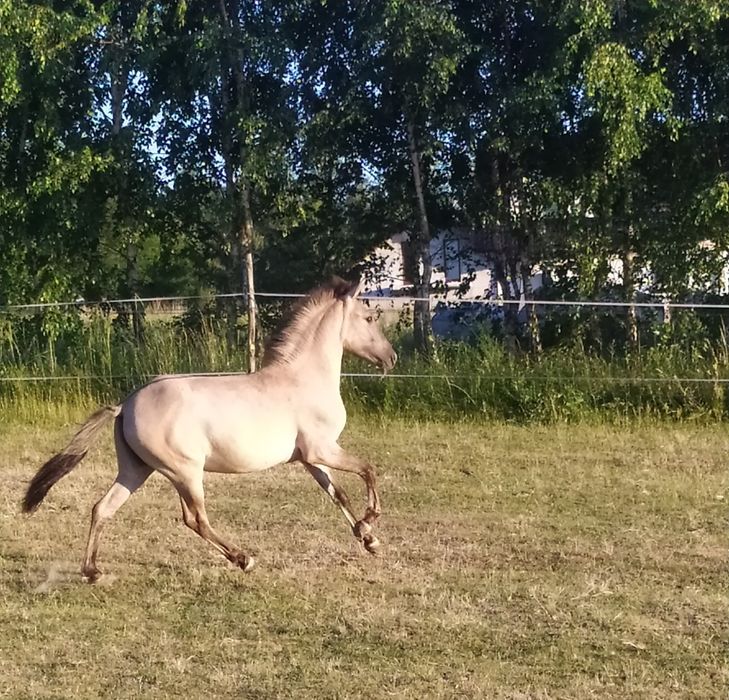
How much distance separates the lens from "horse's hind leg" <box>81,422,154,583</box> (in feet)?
18.0

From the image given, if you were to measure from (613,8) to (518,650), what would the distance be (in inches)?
345

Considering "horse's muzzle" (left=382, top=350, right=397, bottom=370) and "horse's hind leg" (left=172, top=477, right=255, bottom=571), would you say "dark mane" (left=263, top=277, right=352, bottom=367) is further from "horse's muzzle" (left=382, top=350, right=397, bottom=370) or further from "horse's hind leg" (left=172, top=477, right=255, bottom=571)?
"horse's hind leg" (left=172, top=477, right=255, bottom=571)

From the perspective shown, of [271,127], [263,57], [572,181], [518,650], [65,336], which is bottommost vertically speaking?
[518,650]

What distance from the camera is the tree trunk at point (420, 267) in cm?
1240

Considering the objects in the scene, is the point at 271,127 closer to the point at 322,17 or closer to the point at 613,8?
the point at 322,17

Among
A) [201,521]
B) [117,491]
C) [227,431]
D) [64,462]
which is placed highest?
[227,431]

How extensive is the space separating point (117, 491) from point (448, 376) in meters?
5.98

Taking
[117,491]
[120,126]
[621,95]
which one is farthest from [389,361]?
[120,126]

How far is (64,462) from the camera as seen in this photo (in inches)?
221

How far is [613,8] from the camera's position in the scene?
36.4 ft

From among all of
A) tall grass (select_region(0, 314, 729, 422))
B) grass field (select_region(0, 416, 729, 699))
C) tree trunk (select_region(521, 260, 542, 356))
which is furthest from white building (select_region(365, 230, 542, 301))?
grass field (select_region(0, 416, 729, 699))

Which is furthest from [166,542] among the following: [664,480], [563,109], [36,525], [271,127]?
[563,109]

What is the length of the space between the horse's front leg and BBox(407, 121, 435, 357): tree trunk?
19.9ft

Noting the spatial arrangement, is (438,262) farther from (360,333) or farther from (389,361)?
(360,333)
